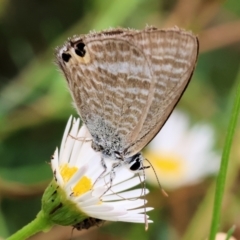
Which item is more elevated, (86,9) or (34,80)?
(86,9)

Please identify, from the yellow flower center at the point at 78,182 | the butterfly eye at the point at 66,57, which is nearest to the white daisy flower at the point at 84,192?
the yellow flower center at the point at 78,182

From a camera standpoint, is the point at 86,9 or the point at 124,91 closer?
the point at 124,91

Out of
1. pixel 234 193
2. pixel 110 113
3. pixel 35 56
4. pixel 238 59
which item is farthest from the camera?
pixel 238 59

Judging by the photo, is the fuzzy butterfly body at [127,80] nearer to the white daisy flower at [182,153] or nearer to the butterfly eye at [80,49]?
the butterfly eye at [80,49]

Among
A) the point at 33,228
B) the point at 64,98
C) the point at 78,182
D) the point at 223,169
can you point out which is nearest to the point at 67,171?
the point at 78,182

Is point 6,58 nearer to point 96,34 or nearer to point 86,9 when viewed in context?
point 86,9

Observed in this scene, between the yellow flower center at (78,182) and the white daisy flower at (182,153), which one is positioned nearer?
the yellow flower center at (78,182)

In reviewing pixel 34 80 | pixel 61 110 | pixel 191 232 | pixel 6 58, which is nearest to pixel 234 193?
pixel 191 232
